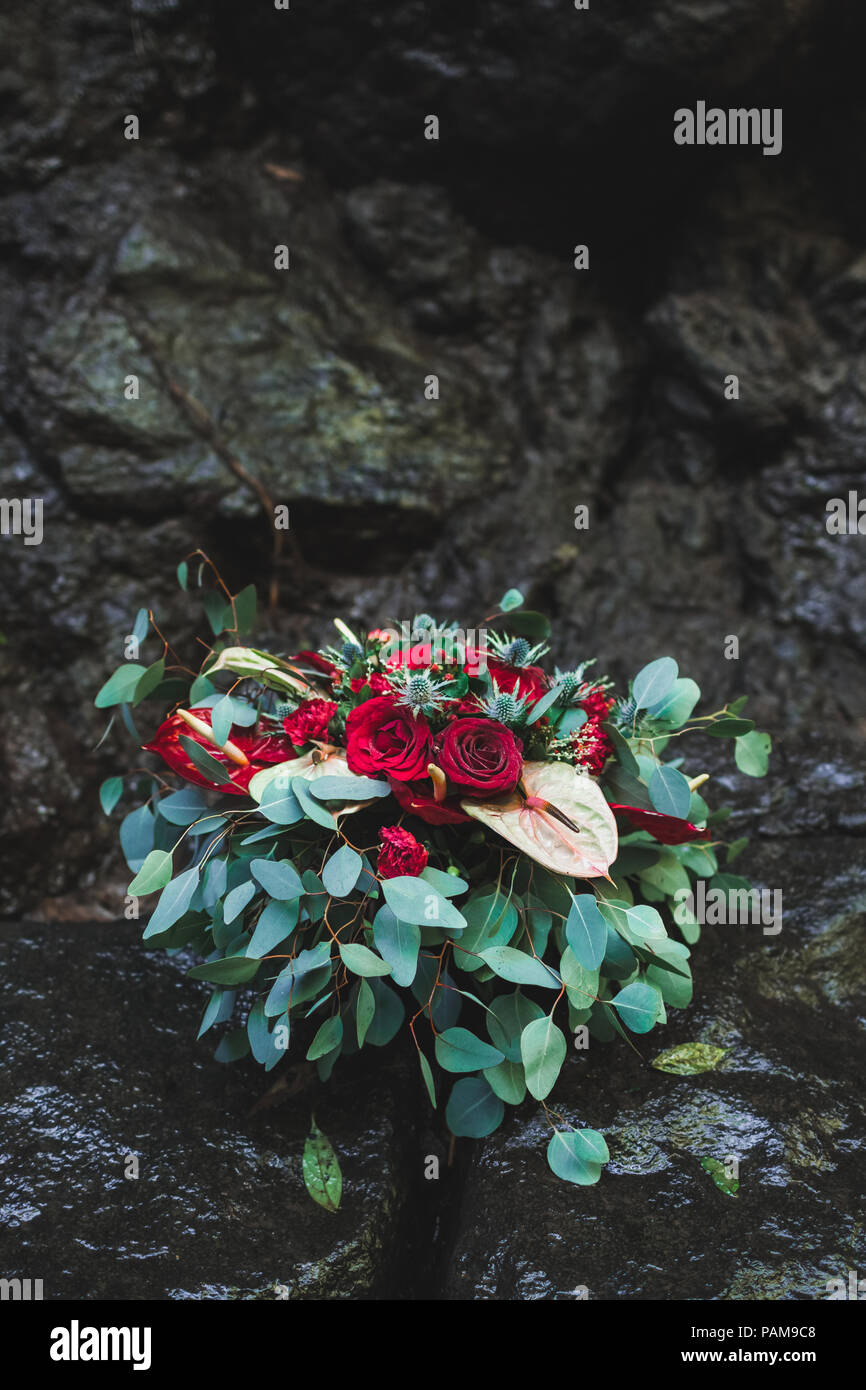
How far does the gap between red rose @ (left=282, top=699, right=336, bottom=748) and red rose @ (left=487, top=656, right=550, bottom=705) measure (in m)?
0.26

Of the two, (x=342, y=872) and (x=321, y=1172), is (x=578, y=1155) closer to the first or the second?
(x=321, y=1172)

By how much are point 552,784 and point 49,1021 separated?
994 mm

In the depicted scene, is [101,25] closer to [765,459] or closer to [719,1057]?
[765,459]

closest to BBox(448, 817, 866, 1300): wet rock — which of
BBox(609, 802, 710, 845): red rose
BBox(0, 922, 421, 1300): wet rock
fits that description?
BBox(0, 922, 421, 1300): wet rock

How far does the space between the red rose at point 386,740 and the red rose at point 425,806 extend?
0.11ft

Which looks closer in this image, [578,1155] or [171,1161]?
[578,1155]

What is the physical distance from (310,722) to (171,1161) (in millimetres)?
682

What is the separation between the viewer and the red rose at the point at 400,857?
4.42ft

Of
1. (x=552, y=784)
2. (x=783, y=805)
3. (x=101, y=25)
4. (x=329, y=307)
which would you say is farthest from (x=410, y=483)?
(x=552, y=784)

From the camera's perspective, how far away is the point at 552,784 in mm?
1421

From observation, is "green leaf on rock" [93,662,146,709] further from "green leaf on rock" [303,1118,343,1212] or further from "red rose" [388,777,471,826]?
"green leaf on rock" [303,1118,343,1212]

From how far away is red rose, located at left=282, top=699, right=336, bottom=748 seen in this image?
5.02 ft

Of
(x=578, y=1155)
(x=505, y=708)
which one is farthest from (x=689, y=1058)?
(x=505, y=708)

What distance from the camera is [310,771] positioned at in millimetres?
1469
